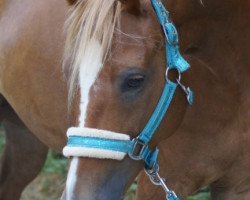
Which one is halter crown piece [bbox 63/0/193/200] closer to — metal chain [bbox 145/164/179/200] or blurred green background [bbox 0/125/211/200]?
metal chain [bbox 145/164/179/200]

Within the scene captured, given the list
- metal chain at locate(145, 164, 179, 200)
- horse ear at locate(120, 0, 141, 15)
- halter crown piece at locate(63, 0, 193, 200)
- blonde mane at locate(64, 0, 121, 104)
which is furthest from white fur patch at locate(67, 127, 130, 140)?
horse ear at locate(120, 0, 141, 15)

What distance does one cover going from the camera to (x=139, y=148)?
259 cm

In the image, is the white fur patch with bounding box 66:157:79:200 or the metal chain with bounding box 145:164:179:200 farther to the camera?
the metal chain with bounding box 145:164:179:200

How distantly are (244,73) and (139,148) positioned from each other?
0.71 metres

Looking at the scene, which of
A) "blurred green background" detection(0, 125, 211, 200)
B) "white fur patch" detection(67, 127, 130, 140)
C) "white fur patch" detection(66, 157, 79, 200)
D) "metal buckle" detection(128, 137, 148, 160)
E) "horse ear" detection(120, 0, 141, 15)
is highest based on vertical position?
"horse ear" detection(120, 0, 141, 15)

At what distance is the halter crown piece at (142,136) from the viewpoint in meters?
2.46

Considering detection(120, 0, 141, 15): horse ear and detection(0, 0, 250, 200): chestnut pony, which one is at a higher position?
detection(120, 0, 141, 15): horse ear

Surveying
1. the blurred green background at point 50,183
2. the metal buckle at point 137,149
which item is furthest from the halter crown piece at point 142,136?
the blurred green background at point 50,183

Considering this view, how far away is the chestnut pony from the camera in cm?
248

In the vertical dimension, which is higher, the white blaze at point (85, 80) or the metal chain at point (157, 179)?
the white blaze at point (85, 80)

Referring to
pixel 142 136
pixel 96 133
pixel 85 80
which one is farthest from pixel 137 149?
pixel 85 80

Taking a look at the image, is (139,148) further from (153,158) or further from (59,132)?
(59,132)

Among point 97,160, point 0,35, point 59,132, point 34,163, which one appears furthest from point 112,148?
point 34,163

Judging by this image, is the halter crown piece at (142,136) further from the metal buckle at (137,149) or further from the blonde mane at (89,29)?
the blonde mane at (89,29)
